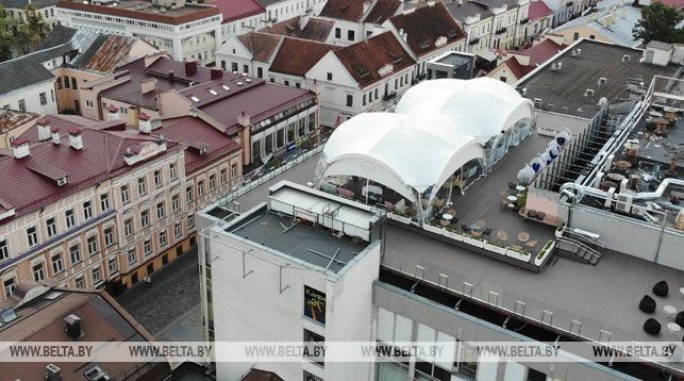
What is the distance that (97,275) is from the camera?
5259cm

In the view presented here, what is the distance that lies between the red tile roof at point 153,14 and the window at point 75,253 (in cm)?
4933

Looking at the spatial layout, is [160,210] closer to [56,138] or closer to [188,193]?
[188,193]

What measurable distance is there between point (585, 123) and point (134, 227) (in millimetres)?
34507

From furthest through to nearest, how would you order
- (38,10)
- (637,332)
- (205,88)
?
(38,10) → (205,88) → (637,332)

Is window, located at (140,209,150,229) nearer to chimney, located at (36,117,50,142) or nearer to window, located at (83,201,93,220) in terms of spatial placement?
window, located at (83,201,93,220)

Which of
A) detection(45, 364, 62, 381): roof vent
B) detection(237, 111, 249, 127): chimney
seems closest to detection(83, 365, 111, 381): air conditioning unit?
detection(45, 364, 62, 381): roof vent

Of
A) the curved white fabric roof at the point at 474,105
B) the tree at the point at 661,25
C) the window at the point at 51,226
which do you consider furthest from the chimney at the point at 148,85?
the tree at the point at 661,25

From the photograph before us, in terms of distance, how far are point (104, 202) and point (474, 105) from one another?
27144 millimetres

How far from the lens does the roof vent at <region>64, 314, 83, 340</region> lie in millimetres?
37656

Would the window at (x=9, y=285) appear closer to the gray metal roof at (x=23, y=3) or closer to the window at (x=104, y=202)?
the window at (x=104, y=202)

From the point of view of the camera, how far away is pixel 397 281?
34.8m

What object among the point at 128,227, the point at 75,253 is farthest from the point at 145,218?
the point at 75,253

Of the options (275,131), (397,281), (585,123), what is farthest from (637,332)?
(275,131)

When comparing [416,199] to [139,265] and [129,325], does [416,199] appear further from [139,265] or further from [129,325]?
[139,265]
